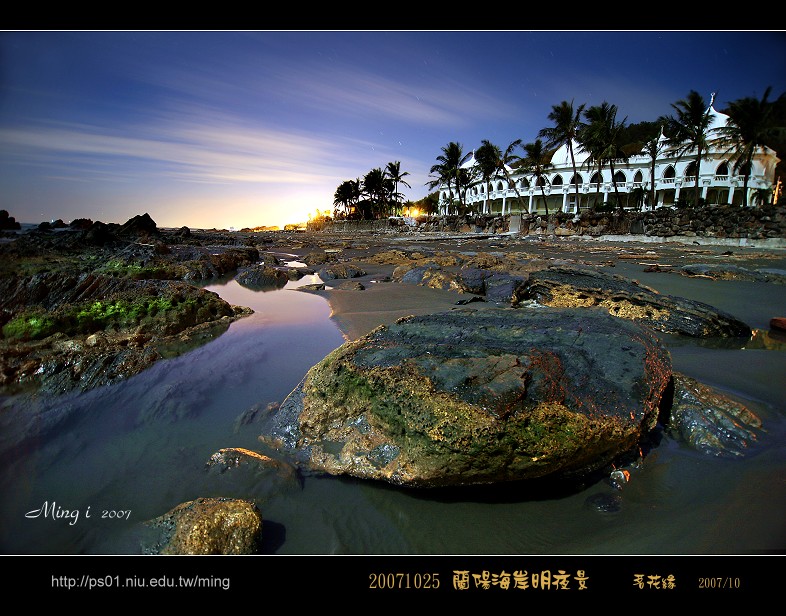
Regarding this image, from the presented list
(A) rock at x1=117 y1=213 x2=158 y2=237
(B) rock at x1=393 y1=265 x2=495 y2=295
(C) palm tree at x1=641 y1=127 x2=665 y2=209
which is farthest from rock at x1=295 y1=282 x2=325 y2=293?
(C) palm tree at x1=641 y1=127 x2=665 y2=209

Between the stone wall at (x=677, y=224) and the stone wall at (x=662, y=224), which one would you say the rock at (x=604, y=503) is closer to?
the stone wall at (x=662, y=224)

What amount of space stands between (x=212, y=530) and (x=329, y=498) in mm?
708

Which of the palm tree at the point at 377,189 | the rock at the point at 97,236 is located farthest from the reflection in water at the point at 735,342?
the palm tree at the point at 377,189

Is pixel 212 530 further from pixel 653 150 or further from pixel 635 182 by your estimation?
pixel 635 182

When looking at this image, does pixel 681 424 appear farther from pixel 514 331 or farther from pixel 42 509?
pixel 42 509

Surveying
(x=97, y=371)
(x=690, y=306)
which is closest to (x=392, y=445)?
(x=97, y=371)

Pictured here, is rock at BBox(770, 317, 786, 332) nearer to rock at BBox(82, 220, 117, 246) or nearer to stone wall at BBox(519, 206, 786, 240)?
stone wall at BBox(519, 206, 786, 240)

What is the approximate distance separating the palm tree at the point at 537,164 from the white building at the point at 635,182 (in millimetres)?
746

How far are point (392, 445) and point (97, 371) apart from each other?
3.72 meters

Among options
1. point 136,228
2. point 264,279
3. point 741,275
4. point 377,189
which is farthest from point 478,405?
point 377,189

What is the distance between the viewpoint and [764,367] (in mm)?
4207

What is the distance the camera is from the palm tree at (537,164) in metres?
47.2

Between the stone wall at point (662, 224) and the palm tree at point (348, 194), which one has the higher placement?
the palm tree at point (348, 194)

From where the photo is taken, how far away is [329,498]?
7.80ft
